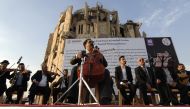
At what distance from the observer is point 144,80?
6379 millimetres

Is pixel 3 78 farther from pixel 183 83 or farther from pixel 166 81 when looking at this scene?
pixel 183 83

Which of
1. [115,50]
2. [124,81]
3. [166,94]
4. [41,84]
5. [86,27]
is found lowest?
[166,94]

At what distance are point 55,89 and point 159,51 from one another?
7.58 m

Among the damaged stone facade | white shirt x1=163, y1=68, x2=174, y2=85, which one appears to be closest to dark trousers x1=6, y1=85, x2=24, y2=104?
white shirt x1=163, y1=68, x2=174, y2=85

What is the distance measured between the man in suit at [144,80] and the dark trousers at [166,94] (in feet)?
0.89

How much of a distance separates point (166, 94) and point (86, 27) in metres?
30.2

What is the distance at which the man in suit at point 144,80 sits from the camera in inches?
245

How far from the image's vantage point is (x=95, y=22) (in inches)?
1443

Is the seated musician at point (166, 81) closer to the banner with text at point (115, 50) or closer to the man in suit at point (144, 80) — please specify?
the man in suit at point (144, 80)

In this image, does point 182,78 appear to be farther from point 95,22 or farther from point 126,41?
point 95,22

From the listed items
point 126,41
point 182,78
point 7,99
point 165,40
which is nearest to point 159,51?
point 165,40

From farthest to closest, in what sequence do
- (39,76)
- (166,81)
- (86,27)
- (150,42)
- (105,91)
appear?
(86,27) → (150,42) → (39,76) → (166,81) → (105,91)

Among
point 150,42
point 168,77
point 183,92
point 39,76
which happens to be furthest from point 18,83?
point 150,42

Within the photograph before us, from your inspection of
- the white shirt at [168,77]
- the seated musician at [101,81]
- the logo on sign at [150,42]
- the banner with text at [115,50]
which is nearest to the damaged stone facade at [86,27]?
the banner with text at [115,50]
